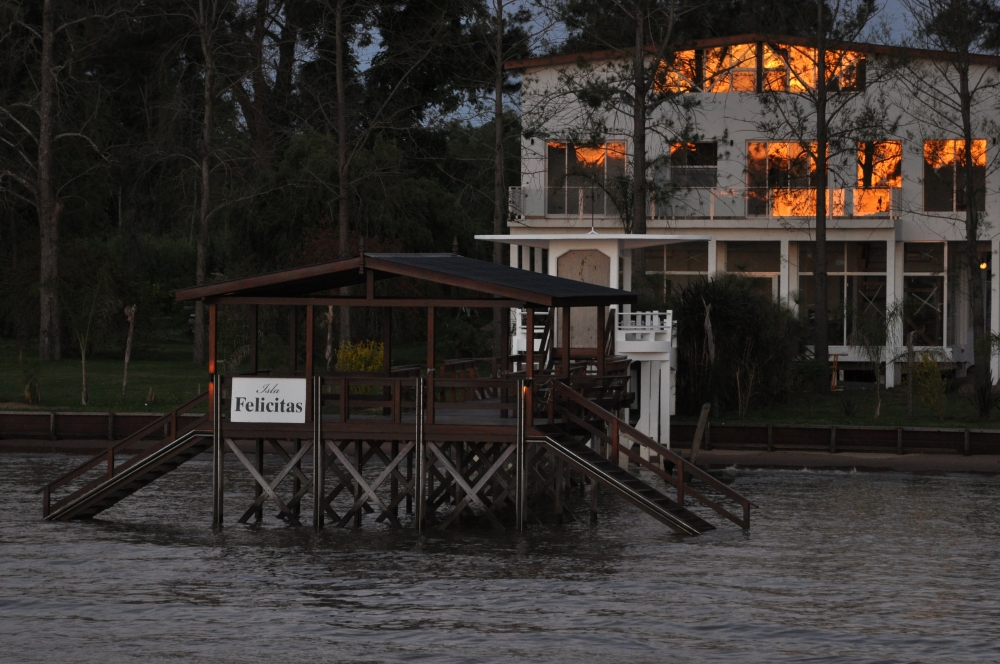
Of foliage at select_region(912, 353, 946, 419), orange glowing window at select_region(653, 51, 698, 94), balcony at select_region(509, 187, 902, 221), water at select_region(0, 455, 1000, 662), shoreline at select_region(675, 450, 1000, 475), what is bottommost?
water at select_region(0, 455, 1000, 662)

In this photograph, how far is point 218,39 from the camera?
2298 inches

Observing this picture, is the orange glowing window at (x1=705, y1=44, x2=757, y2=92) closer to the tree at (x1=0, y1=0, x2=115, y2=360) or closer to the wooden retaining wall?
the wooden retaining wall

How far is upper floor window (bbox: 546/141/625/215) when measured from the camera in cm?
5344

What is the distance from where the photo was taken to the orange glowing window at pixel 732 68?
53.6 m

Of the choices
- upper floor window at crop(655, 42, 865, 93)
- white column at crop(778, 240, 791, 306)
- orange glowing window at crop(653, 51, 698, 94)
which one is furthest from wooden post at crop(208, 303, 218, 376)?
white column at crop(778, 240, 791, 306)

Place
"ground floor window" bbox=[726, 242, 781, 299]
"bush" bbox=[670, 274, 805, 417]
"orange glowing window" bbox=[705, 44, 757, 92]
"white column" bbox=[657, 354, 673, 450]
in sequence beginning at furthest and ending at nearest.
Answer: "ground floor window" bbox=[726, 242, 781, 299]
"orange glowing window" bbox=[705, 44, 757, 92]
"bush" bbox=[670, 274, 805, 417]
"white column" bbox=[657, 354, 673, 450]

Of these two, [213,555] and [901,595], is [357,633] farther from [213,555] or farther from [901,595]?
[901,595]

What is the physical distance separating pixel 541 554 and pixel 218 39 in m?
37.6

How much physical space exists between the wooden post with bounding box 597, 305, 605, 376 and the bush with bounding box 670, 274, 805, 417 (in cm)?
1226

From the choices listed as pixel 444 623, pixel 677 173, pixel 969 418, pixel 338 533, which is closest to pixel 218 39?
pixel 677 173

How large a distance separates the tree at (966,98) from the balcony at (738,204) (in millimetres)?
2758

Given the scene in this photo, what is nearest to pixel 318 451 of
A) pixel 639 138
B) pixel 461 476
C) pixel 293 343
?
pixel 461 476

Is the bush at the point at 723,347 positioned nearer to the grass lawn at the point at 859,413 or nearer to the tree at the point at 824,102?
the grass lawn at the point at 859,413

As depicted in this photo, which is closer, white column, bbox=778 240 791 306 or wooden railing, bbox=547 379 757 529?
wooden railing, bbox=547 379 757 529
